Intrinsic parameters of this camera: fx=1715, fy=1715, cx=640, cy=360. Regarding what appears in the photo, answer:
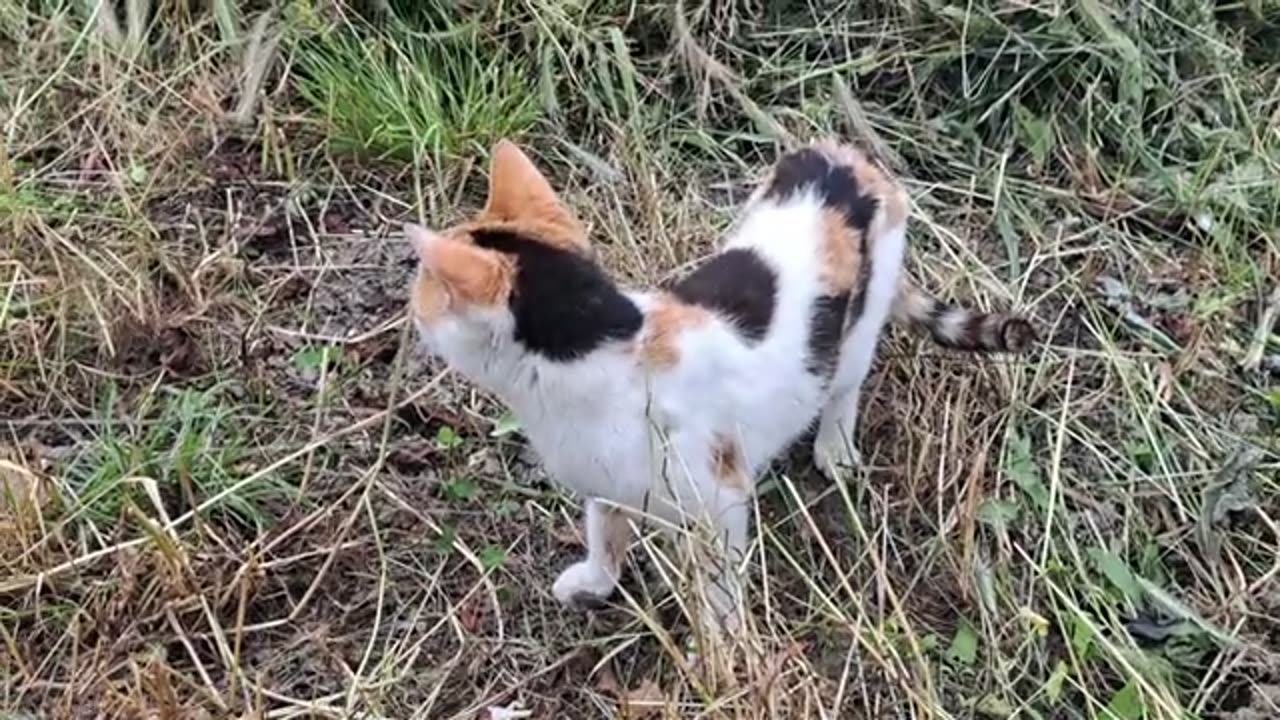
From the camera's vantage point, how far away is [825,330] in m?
2.41

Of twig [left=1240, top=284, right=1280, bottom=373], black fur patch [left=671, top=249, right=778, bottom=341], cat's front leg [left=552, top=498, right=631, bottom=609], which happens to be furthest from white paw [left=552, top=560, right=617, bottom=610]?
twig [left=1240, top=284, right=1280, bottom=373]

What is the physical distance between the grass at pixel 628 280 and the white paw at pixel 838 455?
0.04m

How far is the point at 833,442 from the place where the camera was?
2.73 meters

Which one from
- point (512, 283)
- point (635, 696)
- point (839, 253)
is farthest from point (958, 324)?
point (512, 283)

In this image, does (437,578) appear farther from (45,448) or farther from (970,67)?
(970,67)

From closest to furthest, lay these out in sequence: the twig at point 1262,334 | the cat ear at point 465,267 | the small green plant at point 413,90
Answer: the cat ear at point 465,267 → the twig at point 1262,334 → the small green plant at point 413,90

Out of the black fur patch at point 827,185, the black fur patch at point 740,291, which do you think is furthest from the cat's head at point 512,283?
the black fur patch at point 827,185

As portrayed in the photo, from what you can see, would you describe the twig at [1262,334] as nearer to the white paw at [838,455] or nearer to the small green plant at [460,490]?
the white paw at [838,455]

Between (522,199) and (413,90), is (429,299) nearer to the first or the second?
(522,199)

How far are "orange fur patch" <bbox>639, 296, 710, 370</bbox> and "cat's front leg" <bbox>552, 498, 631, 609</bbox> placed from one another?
1.05 feet

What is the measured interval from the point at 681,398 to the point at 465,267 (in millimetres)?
391

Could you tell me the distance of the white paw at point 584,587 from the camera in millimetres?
2537

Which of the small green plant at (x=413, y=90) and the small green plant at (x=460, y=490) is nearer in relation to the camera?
the small green plant at (x=460, y=490)

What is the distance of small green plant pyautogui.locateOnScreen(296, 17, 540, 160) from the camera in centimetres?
326
